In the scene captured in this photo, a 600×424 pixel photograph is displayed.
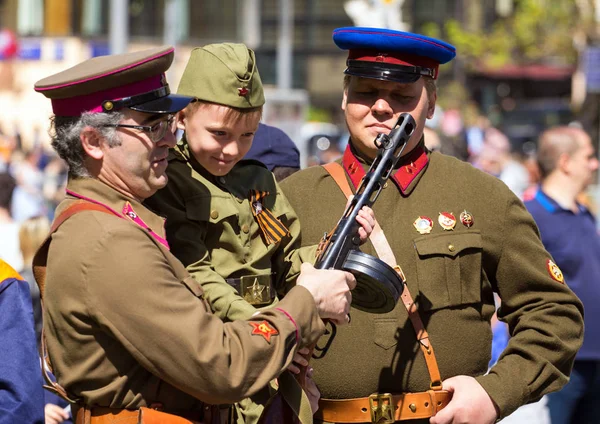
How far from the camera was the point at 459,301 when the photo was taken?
3633 millimetres

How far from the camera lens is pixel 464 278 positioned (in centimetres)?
367

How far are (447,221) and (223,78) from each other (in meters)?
0.92

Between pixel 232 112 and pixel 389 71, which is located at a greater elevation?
pixel 389 71

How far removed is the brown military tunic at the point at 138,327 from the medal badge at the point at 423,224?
2.61ft

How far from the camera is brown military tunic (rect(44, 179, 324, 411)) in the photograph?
283 cm

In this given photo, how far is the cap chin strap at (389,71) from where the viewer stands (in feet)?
12.0

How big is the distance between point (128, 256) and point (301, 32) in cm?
3661

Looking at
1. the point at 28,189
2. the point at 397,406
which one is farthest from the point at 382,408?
the point at 28,189

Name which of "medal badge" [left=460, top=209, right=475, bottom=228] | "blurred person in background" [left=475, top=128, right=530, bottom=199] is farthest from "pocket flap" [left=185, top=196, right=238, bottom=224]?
"blurred person in background" [left=475, top=128, right=530, bottom=199]

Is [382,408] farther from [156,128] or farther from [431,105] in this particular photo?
[156,128]

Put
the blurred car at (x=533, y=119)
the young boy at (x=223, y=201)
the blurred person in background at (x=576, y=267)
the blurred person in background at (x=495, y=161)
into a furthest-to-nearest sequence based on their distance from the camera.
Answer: the blurred car at (x=533, y=119) → the blurred person in background at (x=495, y=161) → the blurred person in background at (x=576, y=267) → the young boy at (x=223, y=201)

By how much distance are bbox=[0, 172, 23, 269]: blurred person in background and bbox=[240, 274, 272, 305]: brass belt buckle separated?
13.6ft

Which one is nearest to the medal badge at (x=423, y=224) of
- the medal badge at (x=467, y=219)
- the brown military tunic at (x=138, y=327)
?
the medal badge at (x=467, y=219)

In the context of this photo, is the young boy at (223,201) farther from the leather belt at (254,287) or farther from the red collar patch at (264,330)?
the red collar patch at (264,330)
